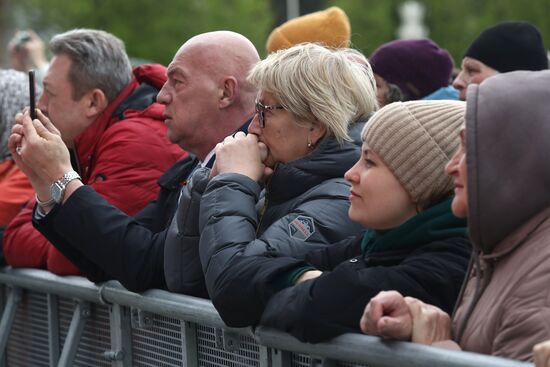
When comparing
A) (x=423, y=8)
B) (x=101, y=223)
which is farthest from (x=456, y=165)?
(x=423, y=8)

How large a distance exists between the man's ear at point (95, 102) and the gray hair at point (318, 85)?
185 cm

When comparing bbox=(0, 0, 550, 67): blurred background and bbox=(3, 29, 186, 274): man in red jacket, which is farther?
bbox=(0, 0, 550, 67): blurred background

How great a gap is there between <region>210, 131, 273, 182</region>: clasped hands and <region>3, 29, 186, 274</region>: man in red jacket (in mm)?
1279

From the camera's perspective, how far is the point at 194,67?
552cm

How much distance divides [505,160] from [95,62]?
11.9 feet

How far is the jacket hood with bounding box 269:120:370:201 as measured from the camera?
4535 mm

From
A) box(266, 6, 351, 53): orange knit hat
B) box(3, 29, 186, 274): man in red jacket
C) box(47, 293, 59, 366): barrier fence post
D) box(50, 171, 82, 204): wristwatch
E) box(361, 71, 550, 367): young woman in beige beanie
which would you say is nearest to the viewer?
box(361, 71, 550, 367): young woman in beige beanie

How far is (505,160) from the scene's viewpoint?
126 inches

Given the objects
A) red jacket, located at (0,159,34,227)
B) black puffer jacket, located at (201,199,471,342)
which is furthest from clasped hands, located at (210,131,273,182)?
red jacket, located at (0,159,34,227)

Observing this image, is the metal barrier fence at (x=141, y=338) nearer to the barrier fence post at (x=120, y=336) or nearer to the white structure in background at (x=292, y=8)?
the barrier fence post at (x=120, y=336)

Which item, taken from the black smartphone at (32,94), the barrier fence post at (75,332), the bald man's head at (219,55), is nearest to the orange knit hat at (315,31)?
the bald man's head at (219,55)

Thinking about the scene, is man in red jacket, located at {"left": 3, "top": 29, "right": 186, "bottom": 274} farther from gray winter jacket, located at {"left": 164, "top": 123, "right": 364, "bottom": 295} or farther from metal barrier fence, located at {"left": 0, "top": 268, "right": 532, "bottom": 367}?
gray winter jacket, located at {"left": 164, "top": 123, "right": 364, "bottom": 295}

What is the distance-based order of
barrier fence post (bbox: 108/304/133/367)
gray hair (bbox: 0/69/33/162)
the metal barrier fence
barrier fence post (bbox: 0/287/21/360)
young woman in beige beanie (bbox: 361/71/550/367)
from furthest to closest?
gray hair (bbox: 0/69/33/162) < barrier fence post (bbox: 0/287/21/360) < barrier fence post (bbox: 108/304/133/367) < the metal barrier fence < young woman in beige beanie (bbox: 361/71/550/367)

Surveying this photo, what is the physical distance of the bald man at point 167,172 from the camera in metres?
5.20
